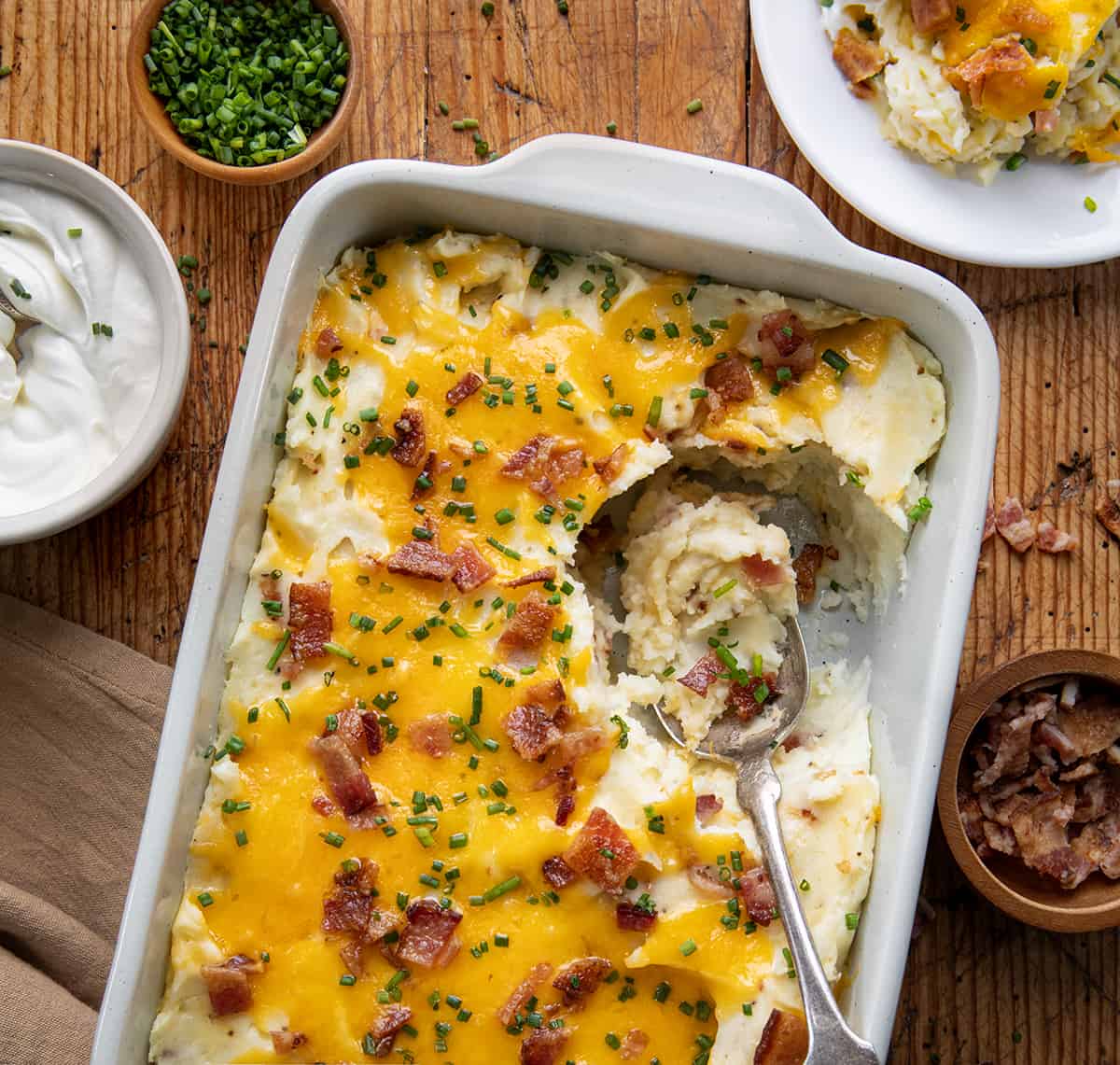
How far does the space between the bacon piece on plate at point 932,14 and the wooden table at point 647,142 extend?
453mm

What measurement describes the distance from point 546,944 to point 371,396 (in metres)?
1.37

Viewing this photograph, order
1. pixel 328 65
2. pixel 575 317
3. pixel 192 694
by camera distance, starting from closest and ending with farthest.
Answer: pixel 192 694, pixel 575 317, pixel 328 65

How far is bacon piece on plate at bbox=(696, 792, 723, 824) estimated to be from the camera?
3.11 metres

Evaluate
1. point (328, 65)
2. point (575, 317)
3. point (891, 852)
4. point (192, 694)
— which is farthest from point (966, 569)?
point (328, 65)

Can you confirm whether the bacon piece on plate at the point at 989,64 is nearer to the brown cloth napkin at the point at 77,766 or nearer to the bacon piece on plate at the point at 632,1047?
the bacon piece on plate at the point at 632,1047

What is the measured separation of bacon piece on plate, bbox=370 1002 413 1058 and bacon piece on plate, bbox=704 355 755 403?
165cm

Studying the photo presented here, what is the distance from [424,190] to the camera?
10.1ft

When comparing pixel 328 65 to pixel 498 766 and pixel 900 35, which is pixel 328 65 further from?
pixel 498 766

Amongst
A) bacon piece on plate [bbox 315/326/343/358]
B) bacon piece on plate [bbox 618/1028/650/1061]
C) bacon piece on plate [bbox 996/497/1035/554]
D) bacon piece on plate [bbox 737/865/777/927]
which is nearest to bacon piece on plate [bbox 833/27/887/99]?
bacon piece on plate [bbox 996/497/1035/554]

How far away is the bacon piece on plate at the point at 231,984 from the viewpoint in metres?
2.92

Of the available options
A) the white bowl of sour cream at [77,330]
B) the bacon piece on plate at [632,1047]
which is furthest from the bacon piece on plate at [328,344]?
the bacon piece on plate at [632,1047]

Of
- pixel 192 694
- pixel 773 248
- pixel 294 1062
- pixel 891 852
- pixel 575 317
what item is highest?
pixel 773 248

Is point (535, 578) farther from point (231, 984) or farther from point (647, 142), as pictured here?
point (647, 142)

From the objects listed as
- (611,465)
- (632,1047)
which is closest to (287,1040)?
(632,1047)
